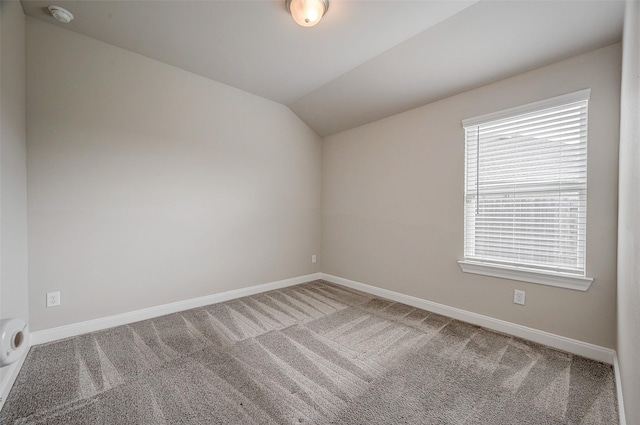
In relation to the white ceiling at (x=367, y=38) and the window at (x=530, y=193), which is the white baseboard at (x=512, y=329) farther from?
the white ceiling at (x=367, y=38)

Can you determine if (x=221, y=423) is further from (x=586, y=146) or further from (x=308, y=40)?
(x=586, y=146)

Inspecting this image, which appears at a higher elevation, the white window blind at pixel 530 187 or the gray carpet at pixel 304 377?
the white window blind at pixel 530 187

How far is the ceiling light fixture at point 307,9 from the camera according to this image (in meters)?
1.83

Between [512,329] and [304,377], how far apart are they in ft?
6.36

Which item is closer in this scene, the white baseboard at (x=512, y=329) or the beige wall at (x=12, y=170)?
the beige wall at (x=12, y=170)

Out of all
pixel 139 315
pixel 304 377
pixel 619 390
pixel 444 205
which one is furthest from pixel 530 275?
pixel 139 315

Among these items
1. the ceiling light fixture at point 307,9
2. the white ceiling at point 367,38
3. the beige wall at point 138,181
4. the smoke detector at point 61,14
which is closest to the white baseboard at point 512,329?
the beige wall at point 138,181

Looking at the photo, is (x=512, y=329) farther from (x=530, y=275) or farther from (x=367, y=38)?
(x=367, y=38)

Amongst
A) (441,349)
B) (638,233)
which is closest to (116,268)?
(441,349)

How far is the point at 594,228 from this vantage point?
192 centimetres

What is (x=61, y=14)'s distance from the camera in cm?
200

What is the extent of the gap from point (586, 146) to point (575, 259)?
2.91ft

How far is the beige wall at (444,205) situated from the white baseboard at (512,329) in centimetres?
5

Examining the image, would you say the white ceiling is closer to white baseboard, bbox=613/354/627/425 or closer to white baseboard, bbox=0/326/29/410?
white baseboard, bbox=613/354/627/425
